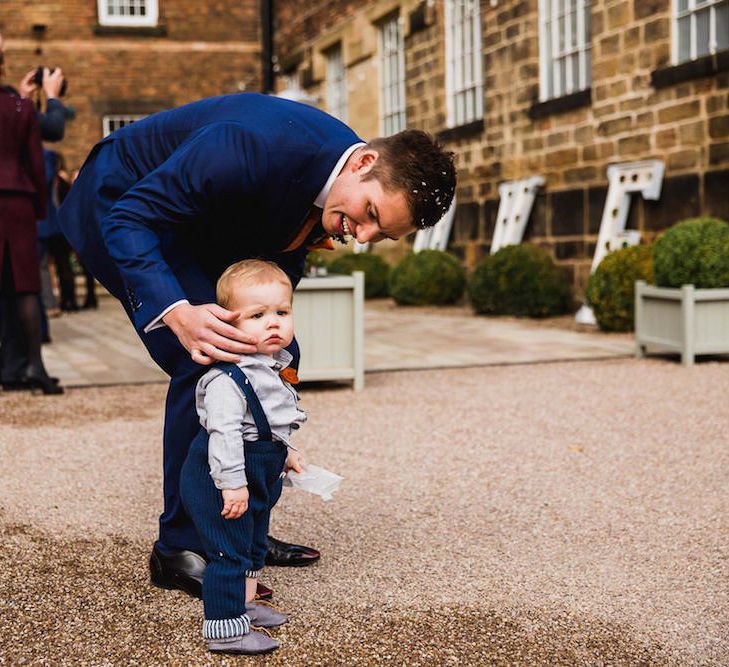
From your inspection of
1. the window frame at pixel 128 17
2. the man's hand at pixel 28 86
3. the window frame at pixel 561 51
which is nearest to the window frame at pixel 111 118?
the window frame at pixel 128 17

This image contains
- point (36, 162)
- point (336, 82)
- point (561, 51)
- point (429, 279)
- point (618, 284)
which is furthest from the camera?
point (336, 82)

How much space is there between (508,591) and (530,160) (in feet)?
33.7

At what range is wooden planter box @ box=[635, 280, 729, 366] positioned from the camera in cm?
766

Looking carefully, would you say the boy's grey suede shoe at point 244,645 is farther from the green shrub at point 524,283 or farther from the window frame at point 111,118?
the window frame at point 111,118

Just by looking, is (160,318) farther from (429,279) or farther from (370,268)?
(370,268)

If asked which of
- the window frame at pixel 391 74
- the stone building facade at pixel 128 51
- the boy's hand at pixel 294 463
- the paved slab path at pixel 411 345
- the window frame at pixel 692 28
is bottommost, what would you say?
the paved slab path at pixel 411 345

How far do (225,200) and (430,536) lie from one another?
154 cm

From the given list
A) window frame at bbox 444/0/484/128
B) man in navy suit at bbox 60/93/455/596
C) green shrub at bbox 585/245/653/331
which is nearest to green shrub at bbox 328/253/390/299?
window frame at bbox 444/0/484/128

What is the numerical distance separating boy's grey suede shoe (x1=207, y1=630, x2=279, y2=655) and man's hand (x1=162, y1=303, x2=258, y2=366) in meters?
0.67

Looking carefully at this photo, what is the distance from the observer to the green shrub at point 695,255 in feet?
26.6

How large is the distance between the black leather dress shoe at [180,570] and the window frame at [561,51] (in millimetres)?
9548

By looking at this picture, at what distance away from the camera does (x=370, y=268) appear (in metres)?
15.6

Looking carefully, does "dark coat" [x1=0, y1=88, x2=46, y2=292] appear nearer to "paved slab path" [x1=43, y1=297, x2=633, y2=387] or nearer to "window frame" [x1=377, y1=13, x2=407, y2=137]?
"paved slab path" [x1=43, y1=297, x2=633, y2=387]

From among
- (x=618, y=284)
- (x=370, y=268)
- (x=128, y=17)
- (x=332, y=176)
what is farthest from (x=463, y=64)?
(x=332, y=176)
